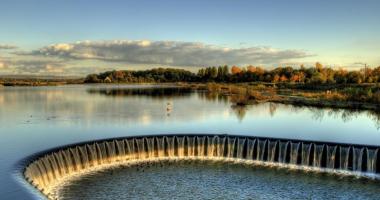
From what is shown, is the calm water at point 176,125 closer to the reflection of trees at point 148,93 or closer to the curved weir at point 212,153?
the curved weir at point 212,153

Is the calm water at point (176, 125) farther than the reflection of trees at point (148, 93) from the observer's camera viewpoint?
No

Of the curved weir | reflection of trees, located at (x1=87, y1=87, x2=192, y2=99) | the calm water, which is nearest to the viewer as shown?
the curved weir

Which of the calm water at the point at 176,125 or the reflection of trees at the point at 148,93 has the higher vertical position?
the reflection of trees at the point at 148,93

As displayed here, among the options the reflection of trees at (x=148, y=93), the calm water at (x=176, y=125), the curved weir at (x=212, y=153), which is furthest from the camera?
the reflection of trees at (x=148, y=93)

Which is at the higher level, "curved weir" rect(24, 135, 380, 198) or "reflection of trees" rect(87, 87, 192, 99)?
"reflection of trees" rect(87, 87, 192, 99)

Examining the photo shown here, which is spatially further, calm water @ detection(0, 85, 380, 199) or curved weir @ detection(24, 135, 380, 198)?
calm water @ detection(0, 85, 380, 199)

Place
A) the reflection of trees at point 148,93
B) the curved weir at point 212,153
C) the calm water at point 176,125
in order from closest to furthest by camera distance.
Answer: the curved weir at point 212,153 → the calm water at point 176,125 → the reflection of trees at point 148,93

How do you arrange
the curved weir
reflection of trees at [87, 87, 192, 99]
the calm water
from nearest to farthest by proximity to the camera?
the curved weir, the calm water, reflection of trees at [87, 87, 192, 99]

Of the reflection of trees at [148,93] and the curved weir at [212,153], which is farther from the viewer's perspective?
the reflection of trees at [148,93]

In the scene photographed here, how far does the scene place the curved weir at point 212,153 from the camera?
17.3m

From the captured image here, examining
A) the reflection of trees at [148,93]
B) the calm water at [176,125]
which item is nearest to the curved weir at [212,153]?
the calm water at [176,125]

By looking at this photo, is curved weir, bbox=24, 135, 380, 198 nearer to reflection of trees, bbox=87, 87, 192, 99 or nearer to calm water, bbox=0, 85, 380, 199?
calm water, bbox=0, 85, 380, 199

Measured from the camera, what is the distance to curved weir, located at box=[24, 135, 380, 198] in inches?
682

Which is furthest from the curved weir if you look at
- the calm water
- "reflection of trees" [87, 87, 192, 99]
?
"reflection of trees" [87, 87, 192, 99]
